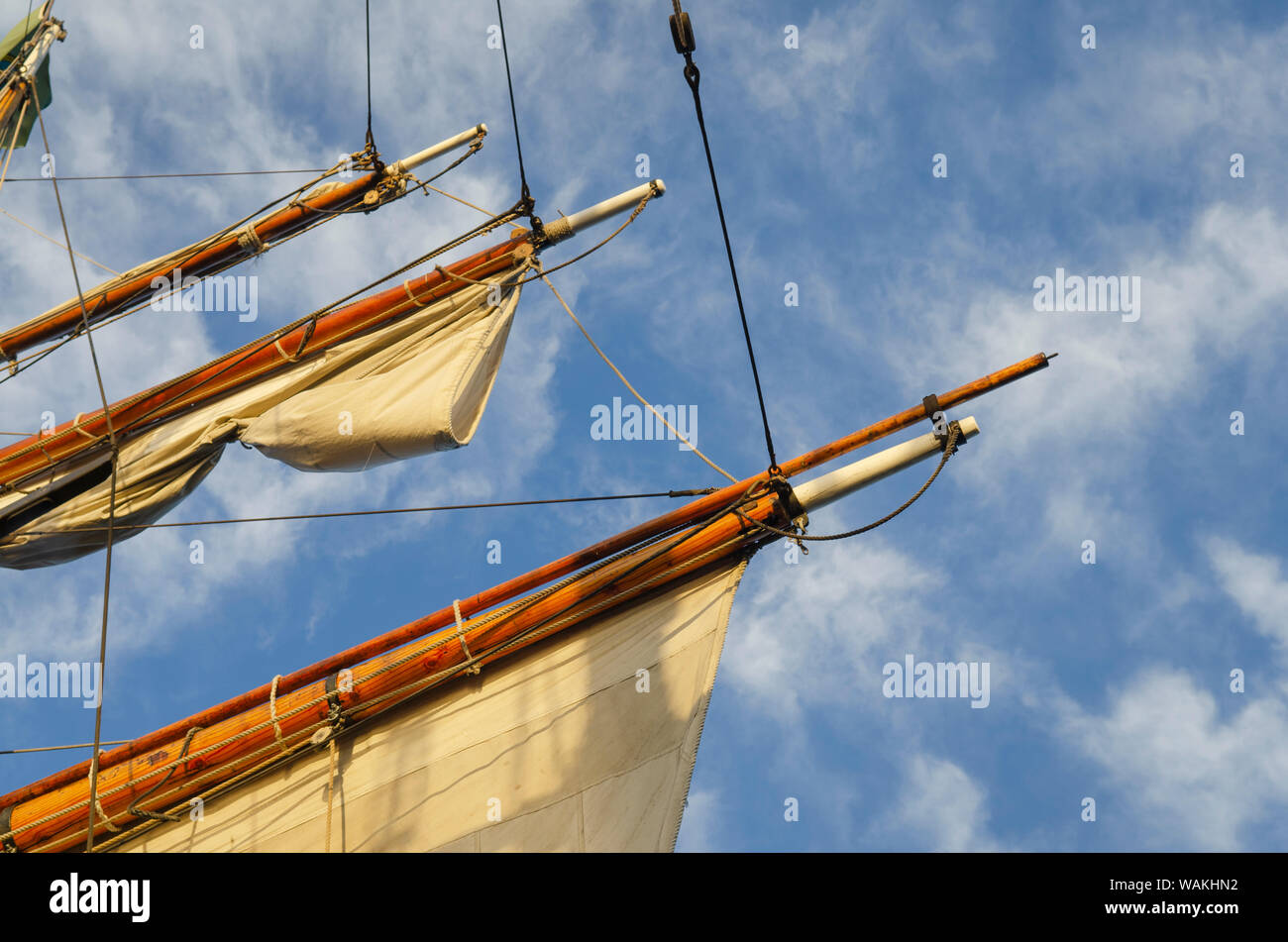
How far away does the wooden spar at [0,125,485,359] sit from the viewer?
44.7ft

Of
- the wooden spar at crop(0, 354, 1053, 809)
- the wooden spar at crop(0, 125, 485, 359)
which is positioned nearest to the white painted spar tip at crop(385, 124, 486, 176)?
the wooden spar at crop(0, 125, 485, 359)

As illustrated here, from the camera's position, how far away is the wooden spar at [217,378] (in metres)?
11.7

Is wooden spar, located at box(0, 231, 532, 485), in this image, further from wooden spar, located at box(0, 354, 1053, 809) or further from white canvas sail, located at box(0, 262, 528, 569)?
wooden spar, located at box(0, 354, 1053, 809)

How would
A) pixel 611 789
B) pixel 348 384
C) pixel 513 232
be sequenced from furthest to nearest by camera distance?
pixel 513 232 < pixel 348 384 < pixel 611 789

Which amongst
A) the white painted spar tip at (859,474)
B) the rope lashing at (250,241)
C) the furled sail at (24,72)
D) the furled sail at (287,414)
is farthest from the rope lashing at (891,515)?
the furled sail at (24,72)

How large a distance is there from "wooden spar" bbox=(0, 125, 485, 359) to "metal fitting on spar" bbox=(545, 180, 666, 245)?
3340 millimetres

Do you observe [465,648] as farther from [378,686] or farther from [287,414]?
[287,414]

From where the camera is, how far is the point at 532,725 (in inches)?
353

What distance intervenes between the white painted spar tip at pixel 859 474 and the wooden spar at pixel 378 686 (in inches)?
10.2

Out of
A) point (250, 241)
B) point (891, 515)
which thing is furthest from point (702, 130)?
point (250, 241)

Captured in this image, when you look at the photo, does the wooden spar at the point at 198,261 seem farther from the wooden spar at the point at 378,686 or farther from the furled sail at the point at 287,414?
the wooden spar at the point at 378,686

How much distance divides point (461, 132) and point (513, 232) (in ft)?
11.0
